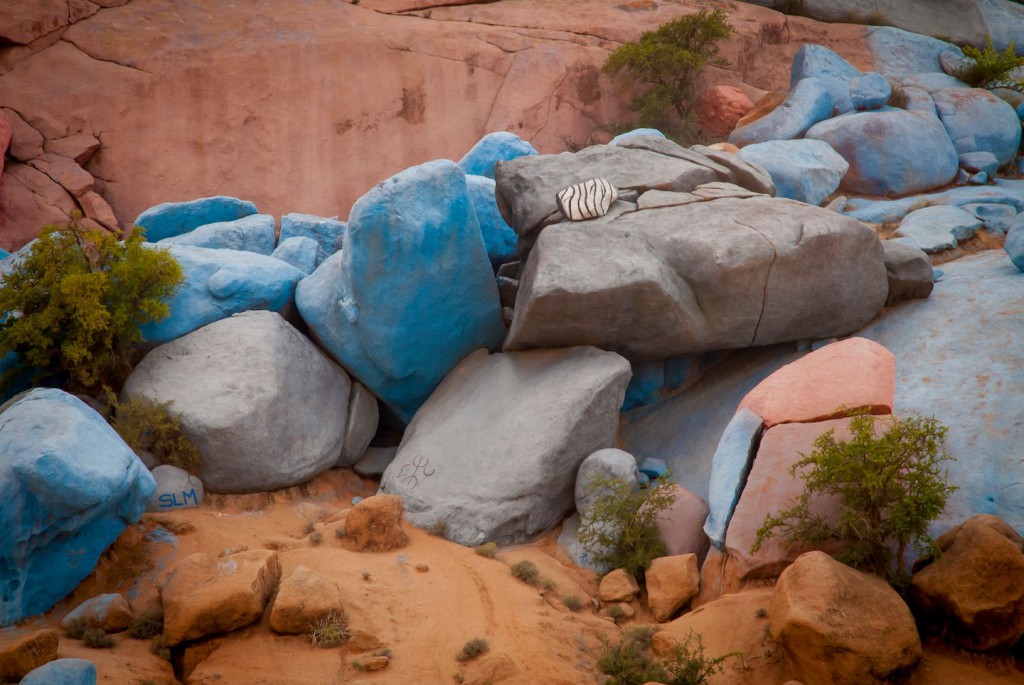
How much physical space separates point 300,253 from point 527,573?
4346 mm

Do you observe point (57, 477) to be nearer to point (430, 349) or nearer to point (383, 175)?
point (430, 349)

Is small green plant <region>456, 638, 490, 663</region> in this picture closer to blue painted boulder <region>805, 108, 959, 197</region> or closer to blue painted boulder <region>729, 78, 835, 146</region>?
blue painted boulder <region>805, 108, 959, 197</region>

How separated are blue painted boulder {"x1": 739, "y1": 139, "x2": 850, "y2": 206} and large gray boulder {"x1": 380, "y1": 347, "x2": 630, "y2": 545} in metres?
3.86

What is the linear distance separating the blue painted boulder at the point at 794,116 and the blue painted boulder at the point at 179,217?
6.69 m

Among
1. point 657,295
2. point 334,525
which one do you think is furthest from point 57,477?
point 657,295

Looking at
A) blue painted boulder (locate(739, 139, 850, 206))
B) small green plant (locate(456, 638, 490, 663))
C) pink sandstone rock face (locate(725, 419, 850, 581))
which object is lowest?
small green plant (locate(456, 638, 490, 663))

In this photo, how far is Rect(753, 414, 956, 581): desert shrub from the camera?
4723 mm

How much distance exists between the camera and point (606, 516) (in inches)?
232

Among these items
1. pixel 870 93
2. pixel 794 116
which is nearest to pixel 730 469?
pixel 794 116

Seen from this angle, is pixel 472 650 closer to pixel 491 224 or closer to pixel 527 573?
pixel 527 573

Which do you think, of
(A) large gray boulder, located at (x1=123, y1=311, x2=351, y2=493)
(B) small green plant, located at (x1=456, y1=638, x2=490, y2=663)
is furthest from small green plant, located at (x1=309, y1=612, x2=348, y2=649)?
(A) large gray boulder, located at (x1=123, y1=311, x2=351, y2=493)

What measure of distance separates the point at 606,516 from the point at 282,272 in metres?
3.79

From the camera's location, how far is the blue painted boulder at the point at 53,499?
15.9 feet

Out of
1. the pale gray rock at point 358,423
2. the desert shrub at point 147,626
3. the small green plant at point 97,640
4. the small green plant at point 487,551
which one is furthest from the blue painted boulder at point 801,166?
the small green plant at point 97,640
